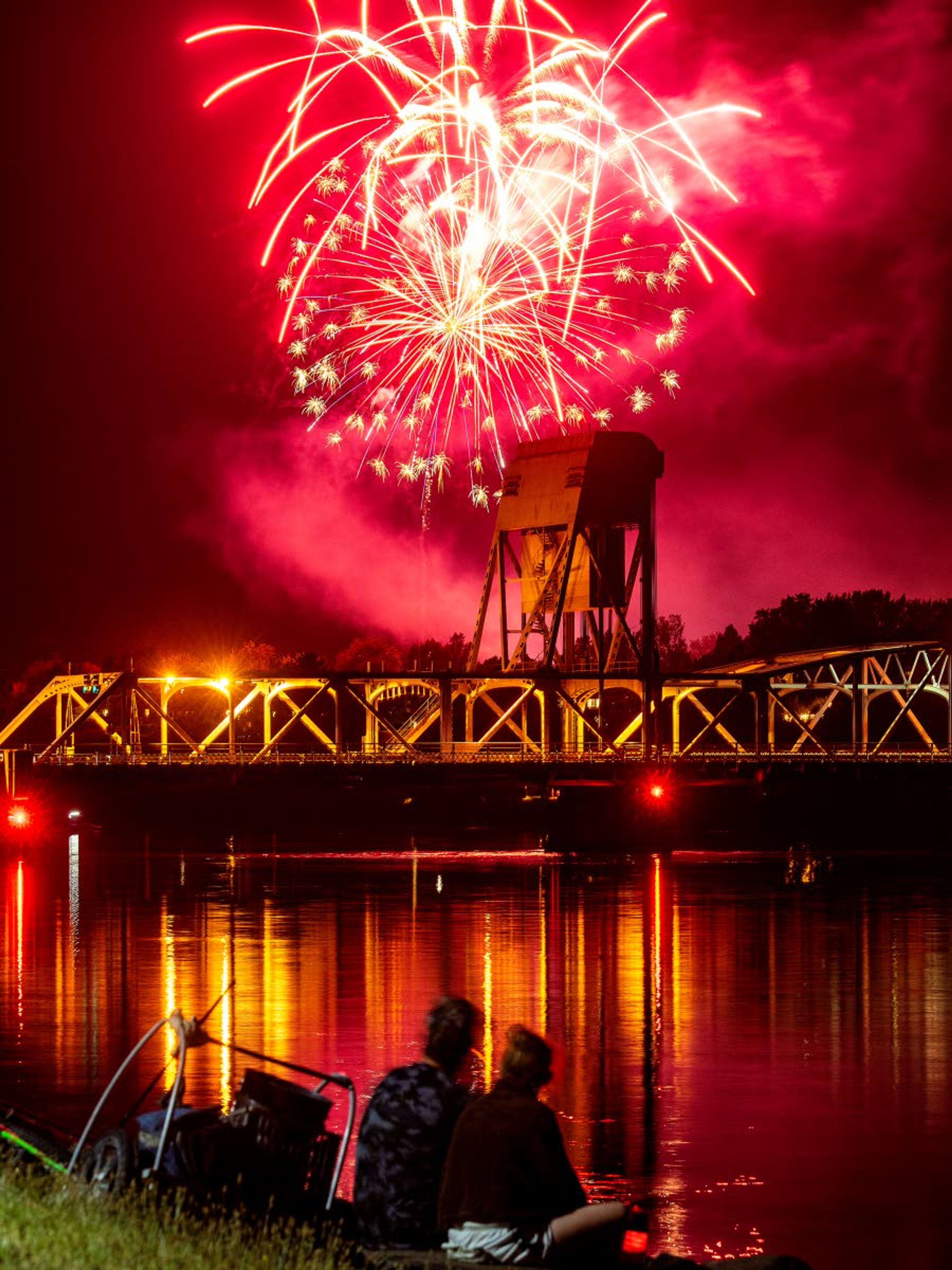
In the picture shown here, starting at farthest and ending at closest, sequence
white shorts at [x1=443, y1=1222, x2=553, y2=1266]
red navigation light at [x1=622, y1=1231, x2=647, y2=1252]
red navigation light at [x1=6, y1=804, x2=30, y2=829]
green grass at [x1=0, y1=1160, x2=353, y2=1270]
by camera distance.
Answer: red navigation light at [x1=6, y1=804, x2=30, y2=829] → red navigation light at [x1=622, y1=1231, x2=647, y2=1252] → white shorts at [x1=443, y1=1222, x2=553, y2=1266] → green grass at [x1=0, y1=1160, x2=353, y2=1270]

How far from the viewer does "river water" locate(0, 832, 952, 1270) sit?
17.2 m

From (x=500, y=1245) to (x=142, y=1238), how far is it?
77.9 inches

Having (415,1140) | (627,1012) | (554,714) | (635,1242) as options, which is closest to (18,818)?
(554,714)

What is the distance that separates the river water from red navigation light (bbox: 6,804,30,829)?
31.9 m

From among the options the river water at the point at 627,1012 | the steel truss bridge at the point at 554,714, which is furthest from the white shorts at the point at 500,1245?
the steel truss bridge at the point at 554,714

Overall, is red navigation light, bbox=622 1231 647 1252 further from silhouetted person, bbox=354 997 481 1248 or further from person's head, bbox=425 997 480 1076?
person's head, bbox=425 997 480 1076

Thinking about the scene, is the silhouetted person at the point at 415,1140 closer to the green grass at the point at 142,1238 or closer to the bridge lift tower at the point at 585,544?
the green grass at the point at 142,1238

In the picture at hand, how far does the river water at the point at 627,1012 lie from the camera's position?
1717cm

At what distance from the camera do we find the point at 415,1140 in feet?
39.5

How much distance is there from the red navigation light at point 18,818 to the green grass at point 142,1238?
3211 inches

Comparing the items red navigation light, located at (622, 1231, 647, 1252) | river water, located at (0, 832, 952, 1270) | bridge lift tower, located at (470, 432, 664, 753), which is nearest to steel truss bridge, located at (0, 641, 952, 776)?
bridge lift tower, located at (470, 432, 664, 753)

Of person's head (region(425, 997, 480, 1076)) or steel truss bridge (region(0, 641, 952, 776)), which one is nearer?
person's head (region(425, 997, 480, 1076))

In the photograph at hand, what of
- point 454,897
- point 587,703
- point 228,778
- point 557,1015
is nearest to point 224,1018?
point 557,1015

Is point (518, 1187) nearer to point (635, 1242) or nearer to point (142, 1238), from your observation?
point (635, 1242)
